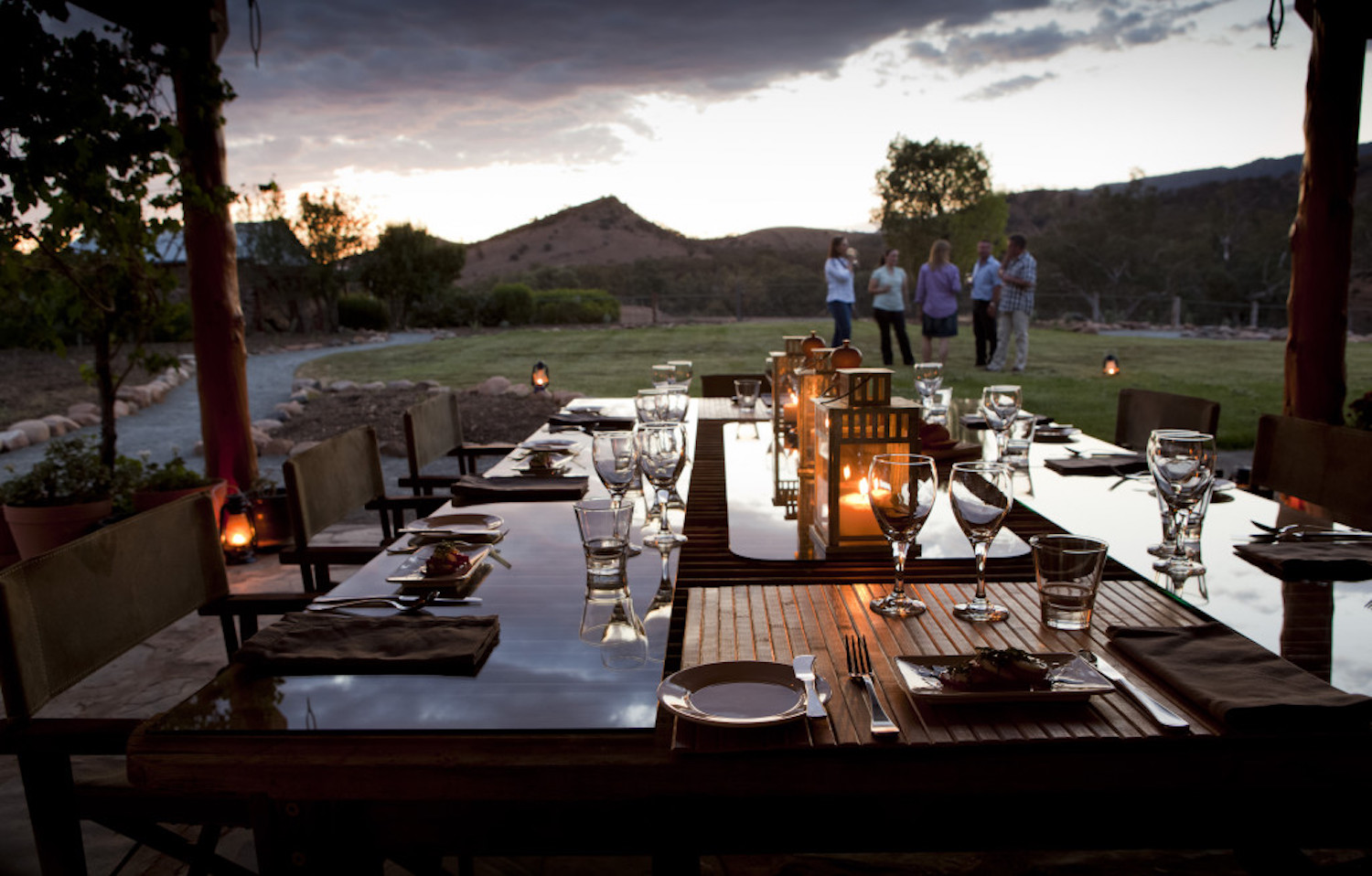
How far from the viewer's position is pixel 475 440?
701 centimetres

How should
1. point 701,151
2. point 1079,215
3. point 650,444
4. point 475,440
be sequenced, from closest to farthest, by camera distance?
point 650,444 → point 475,440 → point 701,151 → point 1079,215

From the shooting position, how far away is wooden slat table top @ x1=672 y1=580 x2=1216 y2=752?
0.85 meters

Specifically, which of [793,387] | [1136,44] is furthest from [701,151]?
[793,387]

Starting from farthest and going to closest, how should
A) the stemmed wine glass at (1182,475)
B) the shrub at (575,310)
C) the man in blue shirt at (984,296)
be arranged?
the shrub at (575,310) < the man in blue shirt at (984,296) < the stemmed wine glass at (1182,475)

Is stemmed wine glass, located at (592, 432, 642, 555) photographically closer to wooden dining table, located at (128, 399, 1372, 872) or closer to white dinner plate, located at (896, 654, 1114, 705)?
wooden dining table, located at (128, 399, 1372, 872)

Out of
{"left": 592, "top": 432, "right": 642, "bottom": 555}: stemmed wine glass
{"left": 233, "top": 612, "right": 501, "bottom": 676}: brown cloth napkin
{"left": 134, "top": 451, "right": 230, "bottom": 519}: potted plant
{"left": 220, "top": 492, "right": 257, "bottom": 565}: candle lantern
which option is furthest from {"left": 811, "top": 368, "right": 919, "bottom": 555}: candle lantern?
{"left": 220, "top": 492, "right": 257, "bottom": 565}: candle lantern

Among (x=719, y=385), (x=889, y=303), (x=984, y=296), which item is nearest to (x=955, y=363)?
(x=984, y=296)

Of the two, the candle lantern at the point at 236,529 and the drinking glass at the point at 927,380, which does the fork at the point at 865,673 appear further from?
the candle lantern at the point at 236,529

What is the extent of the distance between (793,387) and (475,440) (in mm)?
4867

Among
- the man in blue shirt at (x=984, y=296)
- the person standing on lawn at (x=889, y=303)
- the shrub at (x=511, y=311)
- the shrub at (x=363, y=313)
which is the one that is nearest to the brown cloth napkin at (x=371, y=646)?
the person standing on lawn at (x=889, y=303)

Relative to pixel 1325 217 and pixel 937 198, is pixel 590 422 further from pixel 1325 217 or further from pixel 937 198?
pixel 937 198

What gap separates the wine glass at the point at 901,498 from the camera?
3.81ft

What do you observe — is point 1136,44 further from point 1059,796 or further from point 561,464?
point 1059,796

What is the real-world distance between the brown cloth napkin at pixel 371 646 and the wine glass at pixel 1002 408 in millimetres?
1672
